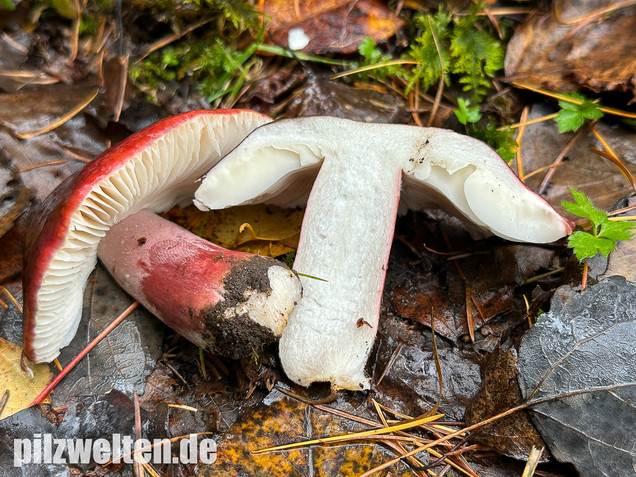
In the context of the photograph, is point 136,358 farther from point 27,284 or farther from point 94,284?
point 27,284

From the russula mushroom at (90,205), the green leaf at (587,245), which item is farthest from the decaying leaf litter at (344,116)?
the russula mushroom at (90,205)

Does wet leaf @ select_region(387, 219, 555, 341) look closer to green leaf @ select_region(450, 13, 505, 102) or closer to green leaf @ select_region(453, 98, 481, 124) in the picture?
green leaf @ select_region(453, 98, 481, 124)

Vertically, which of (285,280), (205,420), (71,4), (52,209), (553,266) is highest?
(71,4)

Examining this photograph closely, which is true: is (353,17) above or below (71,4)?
below

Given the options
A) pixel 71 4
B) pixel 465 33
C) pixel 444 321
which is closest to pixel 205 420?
pixel 444 321

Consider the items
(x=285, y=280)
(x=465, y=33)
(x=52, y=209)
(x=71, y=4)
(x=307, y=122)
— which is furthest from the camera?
(x=465, y=33)
